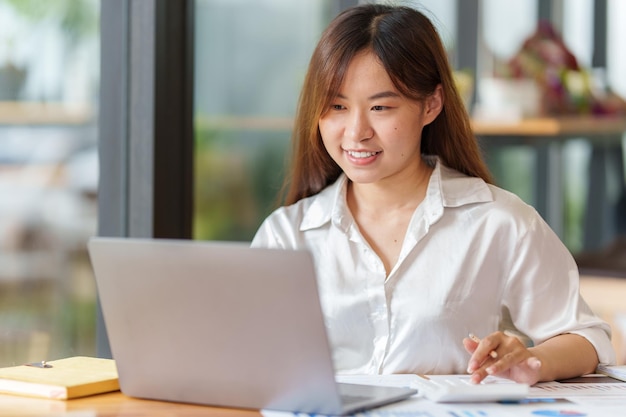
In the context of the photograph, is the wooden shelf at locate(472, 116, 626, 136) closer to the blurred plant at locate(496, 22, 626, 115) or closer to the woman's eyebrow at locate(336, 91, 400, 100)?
the blurred plant at locate(496, 22, 626, 115)

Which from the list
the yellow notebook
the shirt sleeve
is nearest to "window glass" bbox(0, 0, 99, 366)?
the yellow notebook

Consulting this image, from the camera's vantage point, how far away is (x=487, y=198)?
1962 millimetres

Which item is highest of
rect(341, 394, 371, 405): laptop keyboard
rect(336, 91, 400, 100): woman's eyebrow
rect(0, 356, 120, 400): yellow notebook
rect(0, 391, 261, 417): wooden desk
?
rect(336, 91, 400, 100): woman's eyebrow

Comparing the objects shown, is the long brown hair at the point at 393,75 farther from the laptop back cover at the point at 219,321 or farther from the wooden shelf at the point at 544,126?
the wooden shelf at the point at 544,126

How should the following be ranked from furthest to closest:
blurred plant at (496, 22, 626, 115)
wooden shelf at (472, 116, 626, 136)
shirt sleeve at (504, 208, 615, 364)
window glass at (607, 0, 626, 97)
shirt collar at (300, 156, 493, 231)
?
1. window glass at (607, 0, 626, 97)
2. blurred plant at (496, 22, 626, 115)
3. wooden shelf at (472, 116, 626, 136)
4. shirt collar at (300, 156, 493, 231)
5. shirt sleeve at (504, 208, 615, 364)

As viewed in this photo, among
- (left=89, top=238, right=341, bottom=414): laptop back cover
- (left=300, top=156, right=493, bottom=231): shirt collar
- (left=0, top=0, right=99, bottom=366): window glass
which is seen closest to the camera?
(left=89, top=238, right=341, bottom=414): laptop back cover

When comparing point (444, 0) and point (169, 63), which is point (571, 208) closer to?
point (444, 0)

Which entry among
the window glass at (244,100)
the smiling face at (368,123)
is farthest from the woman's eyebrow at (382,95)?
the window glass at (244,100)

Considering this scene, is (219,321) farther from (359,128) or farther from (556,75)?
(556,75)

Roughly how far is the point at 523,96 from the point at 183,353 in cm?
278

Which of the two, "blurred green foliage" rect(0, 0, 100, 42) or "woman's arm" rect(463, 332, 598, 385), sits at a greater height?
"blurred green foliage" rect(0, 0, 100, 42)

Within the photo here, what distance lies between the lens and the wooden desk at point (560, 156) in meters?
3.98

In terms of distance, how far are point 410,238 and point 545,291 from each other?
258 millimetres

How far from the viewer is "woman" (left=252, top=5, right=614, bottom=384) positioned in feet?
6.22
